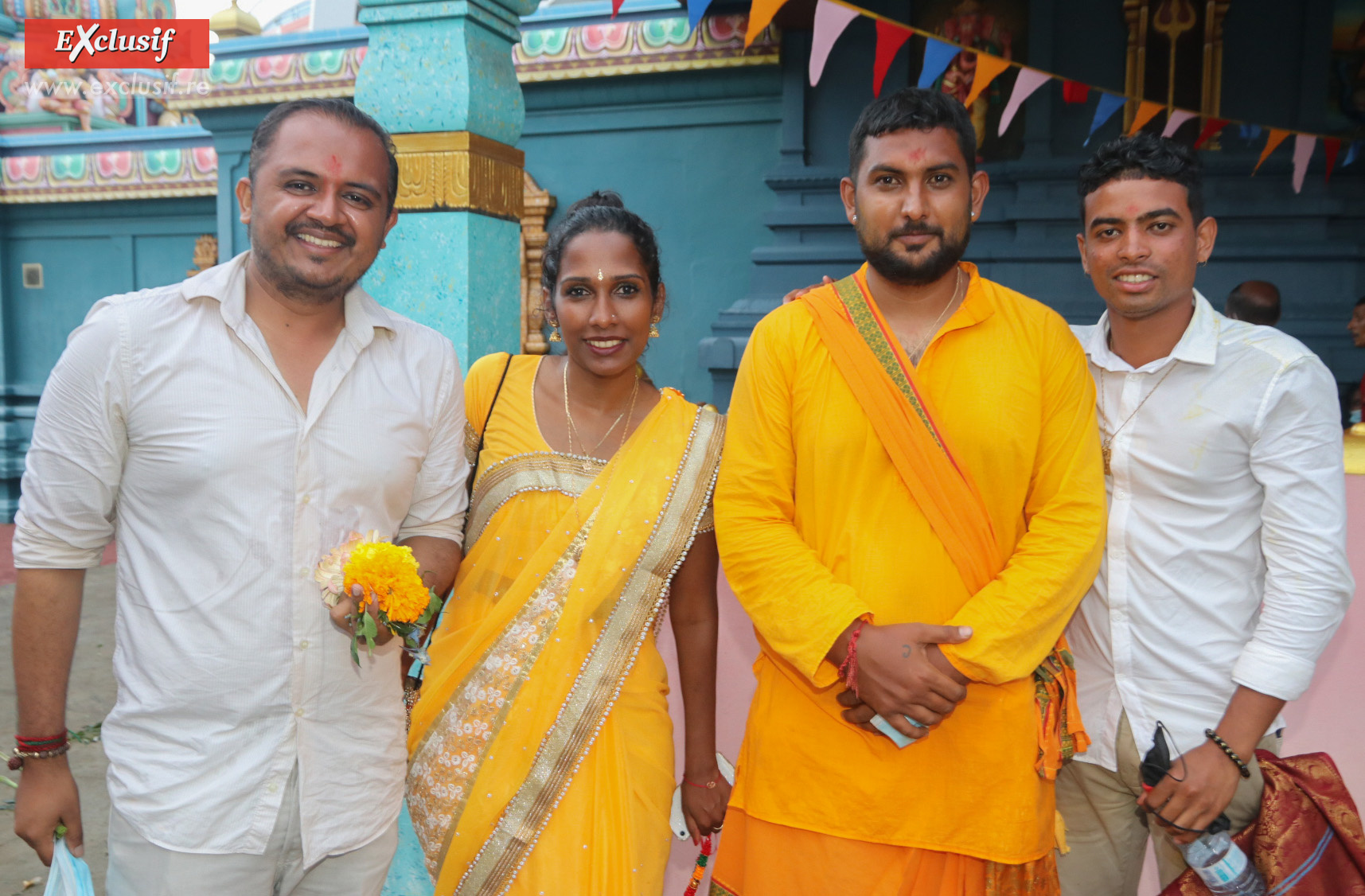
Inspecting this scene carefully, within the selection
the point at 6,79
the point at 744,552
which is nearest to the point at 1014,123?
the point at 744,552

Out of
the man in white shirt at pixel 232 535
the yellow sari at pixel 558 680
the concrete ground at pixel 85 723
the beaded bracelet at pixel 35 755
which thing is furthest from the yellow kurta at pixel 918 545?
the concrete ground at pixel 85 723

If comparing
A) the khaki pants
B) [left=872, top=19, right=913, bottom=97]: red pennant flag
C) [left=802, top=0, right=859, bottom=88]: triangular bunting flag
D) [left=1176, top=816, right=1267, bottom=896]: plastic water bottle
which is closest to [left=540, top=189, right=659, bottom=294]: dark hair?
the khaki pants

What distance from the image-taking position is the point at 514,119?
126 inches

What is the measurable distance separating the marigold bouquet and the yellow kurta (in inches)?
24.0

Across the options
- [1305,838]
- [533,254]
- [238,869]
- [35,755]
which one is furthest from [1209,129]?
[35,755]

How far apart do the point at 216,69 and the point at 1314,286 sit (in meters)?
8.30

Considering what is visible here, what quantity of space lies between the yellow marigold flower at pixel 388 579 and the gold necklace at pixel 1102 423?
1294 millimetres

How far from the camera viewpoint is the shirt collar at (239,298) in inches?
64.4

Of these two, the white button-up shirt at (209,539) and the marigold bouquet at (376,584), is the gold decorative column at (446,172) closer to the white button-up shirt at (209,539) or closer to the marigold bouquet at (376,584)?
the white button-up shirt at (209,539)

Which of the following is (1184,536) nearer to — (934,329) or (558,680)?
(934,329)

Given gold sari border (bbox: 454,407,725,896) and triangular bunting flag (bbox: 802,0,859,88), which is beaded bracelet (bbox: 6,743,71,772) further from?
triangular bunting flag (bbox: 802,0,859,88)

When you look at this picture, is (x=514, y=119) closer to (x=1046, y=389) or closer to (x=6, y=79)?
(x=1046, y=389)

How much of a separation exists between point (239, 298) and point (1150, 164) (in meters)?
1.72

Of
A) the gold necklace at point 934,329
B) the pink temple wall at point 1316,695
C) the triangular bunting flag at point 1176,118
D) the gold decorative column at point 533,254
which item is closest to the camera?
the gold necklace at point 934,329
